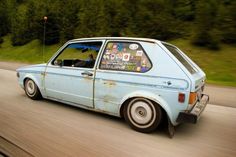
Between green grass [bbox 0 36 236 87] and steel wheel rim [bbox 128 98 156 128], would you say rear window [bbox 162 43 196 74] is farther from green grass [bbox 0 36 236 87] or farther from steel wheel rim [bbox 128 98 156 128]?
green grass [bbox 0 36 236 87]

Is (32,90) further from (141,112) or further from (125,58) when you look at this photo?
(141,112)

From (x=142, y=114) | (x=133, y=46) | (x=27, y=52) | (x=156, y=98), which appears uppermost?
(x=27, y=52)

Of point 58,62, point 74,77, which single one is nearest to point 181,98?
point 74,77

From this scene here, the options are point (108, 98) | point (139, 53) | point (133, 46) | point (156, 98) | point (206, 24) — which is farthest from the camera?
point (206, 24)

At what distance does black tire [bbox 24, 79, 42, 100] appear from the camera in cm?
675

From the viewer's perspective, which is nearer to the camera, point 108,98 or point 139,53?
point 139,53

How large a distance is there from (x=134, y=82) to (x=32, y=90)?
3.18 meters

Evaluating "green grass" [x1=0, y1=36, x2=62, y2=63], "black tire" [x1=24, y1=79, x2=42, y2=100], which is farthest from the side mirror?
"green grass" [x1=0, y1=36, x2=62, y2=63]

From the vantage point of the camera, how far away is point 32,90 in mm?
6836

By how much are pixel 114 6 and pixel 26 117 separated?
18151 mm

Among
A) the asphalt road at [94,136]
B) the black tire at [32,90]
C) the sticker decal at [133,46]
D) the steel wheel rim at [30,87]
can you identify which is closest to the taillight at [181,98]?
the asphalt road at [94,136]

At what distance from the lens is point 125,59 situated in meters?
5.11

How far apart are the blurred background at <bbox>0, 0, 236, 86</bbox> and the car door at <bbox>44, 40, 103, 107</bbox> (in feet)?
22.6

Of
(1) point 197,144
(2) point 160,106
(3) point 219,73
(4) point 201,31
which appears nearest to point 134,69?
(2) point 160,106
